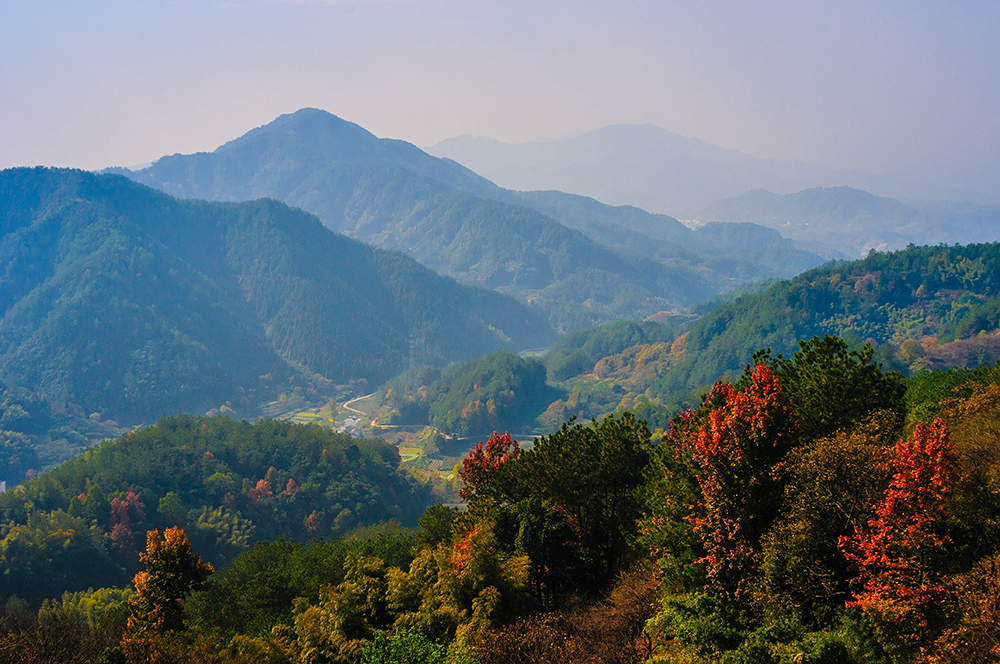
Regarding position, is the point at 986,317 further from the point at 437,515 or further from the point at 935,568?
the point at 935,568

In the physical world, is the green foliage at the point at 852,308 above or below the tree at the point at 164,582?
above

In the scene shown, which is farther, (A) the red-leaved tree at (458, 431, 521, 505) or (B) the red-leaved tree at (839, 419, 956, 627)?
(A) the red-leaved tree at (458, 431, 521, 505)

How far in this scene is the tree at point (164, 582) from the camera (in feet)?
88.7

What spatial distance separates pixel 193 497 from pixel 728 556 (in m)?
90.6

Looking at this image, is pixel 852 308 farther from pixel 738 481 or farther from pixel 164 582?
pixel 164 582

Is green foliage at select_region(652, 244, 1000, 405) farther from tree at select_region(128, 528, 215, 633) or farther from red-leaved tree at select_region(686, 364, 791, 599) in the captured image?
tree at select_region(128, 528, 215, 633)

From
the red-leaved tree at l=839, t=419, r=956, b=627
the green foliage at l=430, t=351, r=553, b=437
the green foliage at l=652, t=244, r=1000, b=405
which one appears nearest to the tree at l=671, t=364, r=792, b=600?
the red-leaved tree at l=839, t=419, r=956, b=627

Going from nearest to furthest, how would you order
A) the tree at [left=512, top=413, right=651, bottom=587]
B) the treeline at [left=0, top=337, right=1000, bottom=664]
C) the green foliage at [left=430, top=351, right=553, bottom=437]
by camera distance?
the treeline at [left=0, top=337, right=1000, bottom=664] < the tree at [left=512, top=413, right=651, bottom=587] < the green foliage at [left=430, top=351, right=553, bottom=437]

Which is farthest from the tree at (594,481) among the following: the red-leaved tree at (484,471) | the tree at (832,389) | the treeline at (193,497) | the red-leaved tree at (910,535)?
the treeline at (193,497)

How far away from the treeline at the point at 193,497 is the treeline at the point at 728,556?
51.3 meters

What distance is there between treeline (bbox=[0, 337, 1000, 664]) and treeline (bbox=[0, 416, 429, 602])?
2021 inches

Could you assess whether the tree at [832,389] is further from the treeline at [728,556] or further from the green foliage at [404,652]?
the green foliage at [404,652]

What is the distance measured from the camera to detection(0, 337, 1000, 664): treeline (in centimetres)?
1681

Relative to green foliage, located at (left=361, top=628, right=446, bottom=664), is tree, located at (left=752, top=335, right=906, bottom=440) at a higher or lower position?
higher
